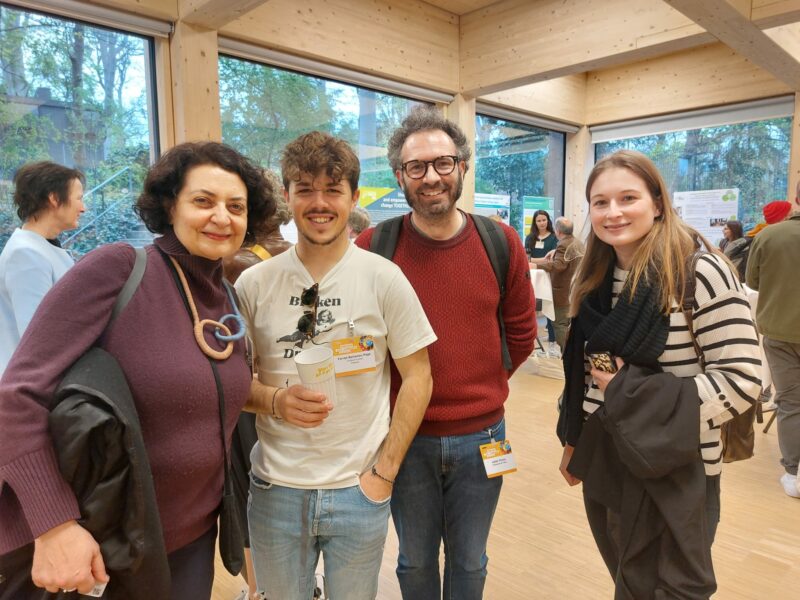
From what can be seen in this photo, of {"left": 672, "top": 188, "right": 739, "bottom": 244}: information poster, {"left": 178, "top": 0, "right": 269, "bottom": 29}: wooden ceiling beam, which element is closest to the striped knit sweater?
{"left": 178, "top": 0, "right": 269, "bottom": 29}: wooden ceiling beam

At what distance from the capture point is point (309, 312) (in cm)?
127

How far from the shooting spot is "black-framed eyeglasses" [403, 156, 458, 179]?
1.53m

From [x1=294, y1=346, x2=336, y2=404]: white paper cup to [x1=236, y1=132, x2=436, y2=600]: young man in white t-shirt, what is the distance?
0.07 metres

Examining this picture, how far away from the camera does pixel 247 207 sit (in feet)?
3.98

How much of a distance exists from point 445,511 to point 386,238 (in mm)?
835

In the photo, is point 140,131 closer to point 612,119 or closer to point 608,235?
point 608,235

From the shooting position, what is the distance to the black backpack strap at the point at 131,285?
3.15 ft

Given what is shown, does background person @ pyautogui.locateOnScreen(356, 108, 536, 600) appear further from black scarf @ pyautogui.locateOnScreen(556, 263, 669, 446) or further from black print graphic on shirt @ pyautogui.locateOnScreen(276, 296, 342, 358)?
black print graphic on shirt @ pyautogui.locateOnScreen(276, 296, 342, 358)

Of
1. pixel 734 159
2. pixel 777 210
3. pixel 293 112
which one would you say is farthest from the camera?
pixel 734 159

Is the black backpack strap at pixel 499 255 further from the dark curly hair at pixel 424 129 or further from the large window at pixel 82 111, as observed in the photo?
the large window at pixel 82 111

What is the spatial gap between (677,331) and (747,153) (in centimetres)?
659

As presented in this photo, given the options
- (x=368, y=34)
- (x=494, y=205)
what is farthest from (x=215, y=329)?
(x=494, y=205)

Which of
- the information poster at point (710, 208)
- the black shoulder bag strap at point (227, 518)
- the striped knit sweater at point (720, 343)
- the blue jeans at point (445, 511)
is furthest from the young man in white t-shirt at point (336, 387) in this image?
the information poster at point (710, 208)

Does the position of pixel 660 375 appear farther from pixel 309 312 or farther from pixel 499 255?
pixel 309 312
